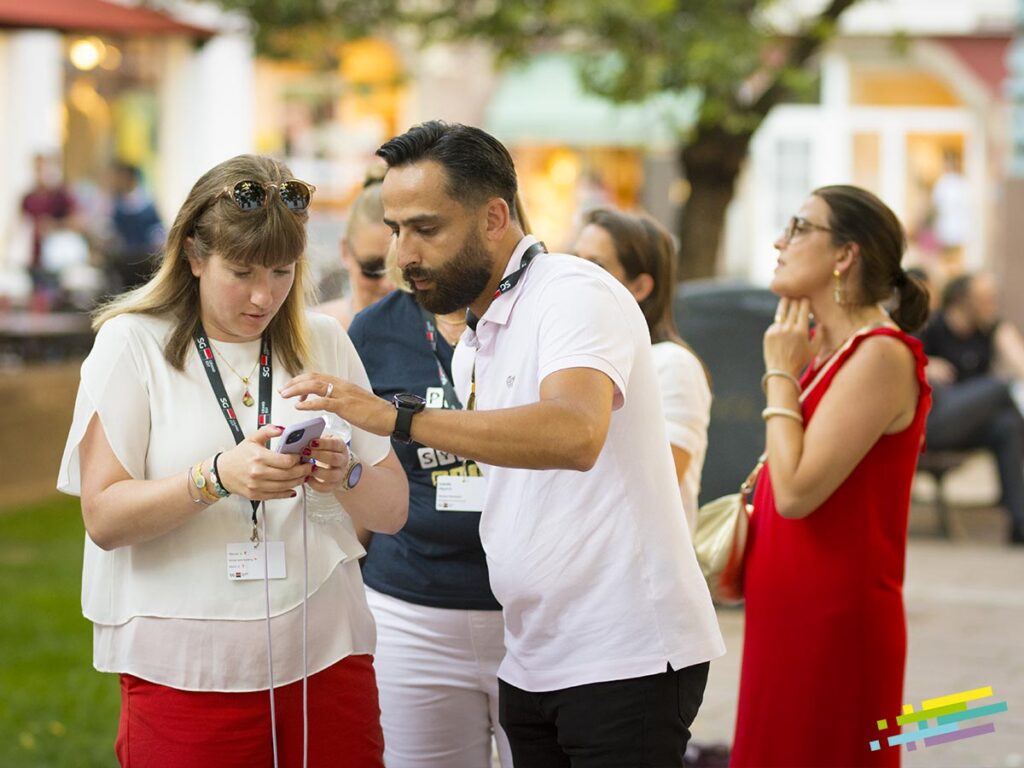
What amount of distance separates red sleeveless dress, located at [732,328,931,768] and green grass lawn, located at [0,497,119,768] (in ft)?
9.93

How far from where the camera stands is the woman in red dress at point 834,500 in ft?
12.4

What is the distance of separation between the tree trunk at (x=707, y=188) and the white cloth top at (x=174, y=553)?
7.70m

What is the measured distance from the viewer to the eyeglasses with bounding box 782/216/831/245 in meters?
3.98

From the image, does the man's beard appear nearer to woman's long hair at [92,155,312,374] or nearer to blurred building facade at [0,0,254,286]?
woman's long hair at [92,155,312,374]

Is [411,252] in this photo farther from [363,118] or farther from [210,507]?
[363,118]

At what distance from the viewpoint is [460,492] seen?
379 centimetres

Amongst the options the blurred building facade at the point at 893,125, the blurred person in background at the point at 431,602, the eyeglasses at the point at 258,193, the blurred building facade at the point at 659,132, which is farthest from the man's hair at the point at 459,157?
the blurred building facade at the point at 893,125

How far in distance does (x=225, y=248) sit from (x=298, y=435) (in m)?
0.45

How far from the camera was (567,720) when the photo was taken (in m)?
3.02

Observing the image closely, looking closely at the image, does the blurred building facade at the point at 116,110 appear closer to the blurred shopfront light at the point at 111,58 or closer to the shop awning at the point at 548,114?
the blurred shopfront light at the point at 111,58

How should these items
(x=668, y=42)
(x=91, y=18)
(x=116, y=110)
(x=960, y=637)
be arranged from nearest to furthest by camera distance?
1. (x=960, y=637)
2. (x=668, y=42)
3. (x=91, y=18)
4. (x=116, y=110)

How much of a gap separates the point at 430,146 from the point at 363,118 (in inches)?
914

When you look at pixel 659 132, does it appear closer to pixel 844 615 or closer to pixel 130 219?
pixel 130 219

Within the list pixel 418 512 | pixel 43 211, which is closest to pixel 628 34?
pixel 418 512
